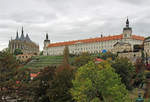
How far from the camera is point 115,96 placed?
663 inches

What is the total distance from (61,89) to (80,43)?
101973mm

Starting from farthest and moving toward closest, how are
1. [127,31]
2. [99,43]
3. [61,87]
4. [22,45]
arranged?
[22,45] < [99,43] < [127,31] < [61,87]

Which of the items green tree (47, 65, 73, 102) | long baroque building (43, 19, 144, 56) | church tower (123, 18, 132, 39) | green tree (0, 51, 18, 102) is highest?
church tower (123, 18, 132, 39)

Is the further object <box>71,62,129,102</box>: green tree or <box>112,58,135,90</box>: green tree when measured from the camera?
<box>112,58,135,90</box>: green tree

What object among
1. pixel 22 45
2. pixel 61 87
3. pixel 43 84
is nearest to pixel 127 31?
pixel 22 45

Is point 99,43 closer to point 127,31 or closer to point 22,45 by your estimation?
point 127,31

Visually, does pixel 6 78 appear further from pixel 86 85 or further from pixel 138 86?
pixel 138 86

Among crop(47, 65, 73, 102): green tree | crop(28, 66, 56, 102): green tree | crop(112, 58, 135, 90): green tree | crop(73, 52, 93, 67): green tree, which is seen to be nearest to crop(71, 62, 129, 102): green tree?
crop(47, 65, 73, 102): green tree

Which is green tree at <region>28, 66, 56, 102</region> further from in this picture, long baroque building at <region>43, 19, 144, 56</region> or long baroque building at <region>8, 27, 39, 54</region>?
long baroque building at <region>8, 27, 39, 54</region>

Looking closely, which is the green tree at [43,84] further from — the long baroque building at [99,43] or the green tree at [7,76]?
the long baroque building at [99,43]

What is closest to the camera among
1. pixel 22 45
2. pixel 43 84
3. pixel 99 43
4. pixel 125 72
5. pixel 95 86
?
pixel 95 86

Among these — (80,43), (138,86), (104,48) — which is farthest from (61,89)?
(80,43)

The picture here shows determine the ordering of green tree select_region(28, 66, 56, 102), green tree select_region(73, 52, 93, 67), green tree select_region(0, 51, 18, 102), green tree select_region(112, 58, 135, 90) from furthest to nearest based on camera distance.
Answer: green tree select_region(73, 52, 93, 67)
green tree select_region(112, 58, 135, 90)
green tree select_region(28, 66, 56, 102)
green tree select_region(0, 51, 18, 102)

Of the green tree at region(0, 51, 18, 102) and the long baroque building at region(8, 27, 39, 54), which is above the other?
the long baroque building at region(8, 27, 39, 54)
